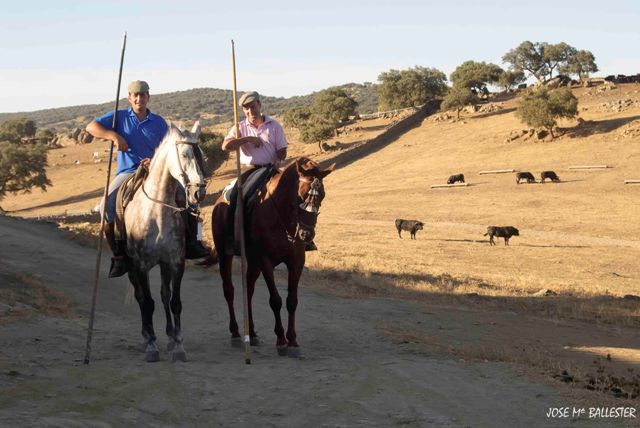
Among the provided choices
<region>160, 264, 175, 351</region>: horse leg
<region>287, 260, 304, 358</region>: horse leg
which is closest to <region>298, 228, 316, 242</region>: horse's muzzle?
<region>287, 260, 304, 358</region>: horse leg

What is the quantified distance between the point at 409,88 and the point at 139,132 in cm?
10758

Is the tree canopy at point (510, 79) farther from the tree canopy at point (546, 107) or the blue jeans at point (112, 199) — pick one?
the blue jeans at point (112, 199)

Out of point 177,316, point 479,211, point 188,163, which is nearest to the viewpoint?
point 188,163

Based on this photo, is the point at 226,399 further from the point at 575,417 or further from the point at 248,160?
the point at 248,160

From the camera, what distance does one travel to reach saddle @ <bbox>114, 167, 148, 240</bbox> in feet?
37.6

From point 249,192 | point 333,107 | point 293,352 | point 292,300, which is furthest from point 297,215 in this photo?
point 333,107

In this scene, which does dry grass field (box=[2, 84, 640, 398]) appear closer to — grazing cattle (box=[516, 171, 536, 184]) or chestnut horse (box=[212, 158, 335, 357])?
grazing cattle (box=[516, 171, 536, 184])

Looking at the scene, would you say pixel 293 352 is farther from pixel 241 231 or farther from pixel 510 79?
pixel 510 79

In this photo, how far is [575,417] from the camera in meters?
8.70

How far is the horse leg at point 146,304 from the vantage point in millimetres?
11031

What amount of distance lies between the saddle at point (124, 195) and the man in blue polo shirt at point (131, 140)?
0.16 meters

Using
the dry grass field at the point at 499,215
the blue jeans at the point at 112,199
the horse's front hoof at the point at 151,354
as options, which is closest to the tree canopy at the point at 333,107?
the dry grass field at the point at 499,215

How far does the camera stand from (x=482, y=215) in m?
52.3

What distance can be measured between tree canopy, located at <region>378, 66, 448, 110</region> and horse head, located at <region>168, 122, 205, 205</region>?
10716 cm
